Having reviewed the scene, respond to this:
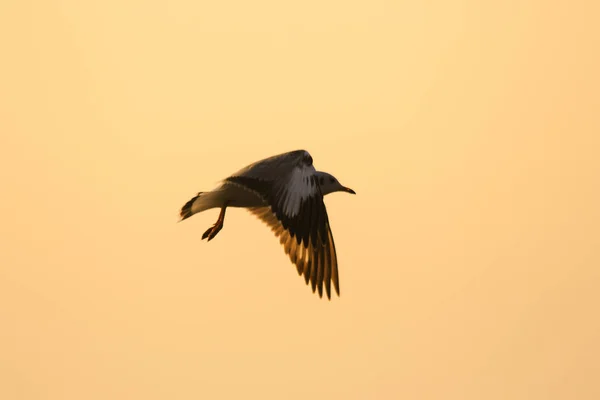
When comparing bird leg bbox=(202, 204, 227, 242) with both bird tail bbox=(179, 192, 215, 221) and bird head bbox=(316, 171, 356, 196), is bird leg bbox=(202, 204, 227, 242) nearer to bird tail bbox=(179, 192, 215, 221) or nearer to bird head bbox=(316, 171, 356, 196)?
bird tail bbox=(179, 192, 215, 221)

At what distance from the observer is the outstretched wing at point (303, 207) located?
25656 millimetres

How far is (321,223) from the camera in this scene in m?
26.1

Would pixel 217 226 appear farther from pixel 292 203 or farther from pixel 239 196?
pixel 292 203

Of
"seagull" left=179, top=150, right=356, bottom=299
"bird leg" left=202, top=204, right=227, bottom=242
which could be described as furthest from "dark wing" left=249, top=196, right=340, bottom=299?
"bird leg" left=202, top=204, right=227, bottom=242

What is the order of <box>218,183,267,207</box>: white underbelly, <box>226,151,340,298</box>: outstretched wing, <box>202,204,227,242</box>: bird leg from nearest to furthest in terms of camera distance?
<box>226,151,340,298</box>: outstretched wing → <box>218,183,267,207</box>: white underbelly → <box>202,204,227,242</box>: bird leg

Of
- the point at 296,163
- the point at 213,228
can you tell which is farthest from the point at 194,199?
the point at 296,163

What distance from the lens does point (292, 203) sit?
2561 centimetres

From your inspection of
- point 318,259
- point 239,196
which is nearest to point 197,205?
point 239,196

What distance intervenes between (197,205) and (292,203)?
106 inches

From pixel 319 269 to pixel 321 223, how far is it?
1236 mm

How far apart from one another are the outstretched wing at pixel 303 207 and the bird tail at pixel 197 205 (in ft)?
2.66

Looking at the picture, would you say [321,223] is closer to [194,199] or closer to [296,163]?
[296,163]

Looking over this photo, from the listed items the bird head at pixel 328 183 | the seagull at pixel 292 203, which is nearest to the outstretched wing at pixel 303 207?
the seagull at pixel 292 203

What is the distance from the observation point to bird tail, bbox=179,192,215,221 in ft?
89.9
